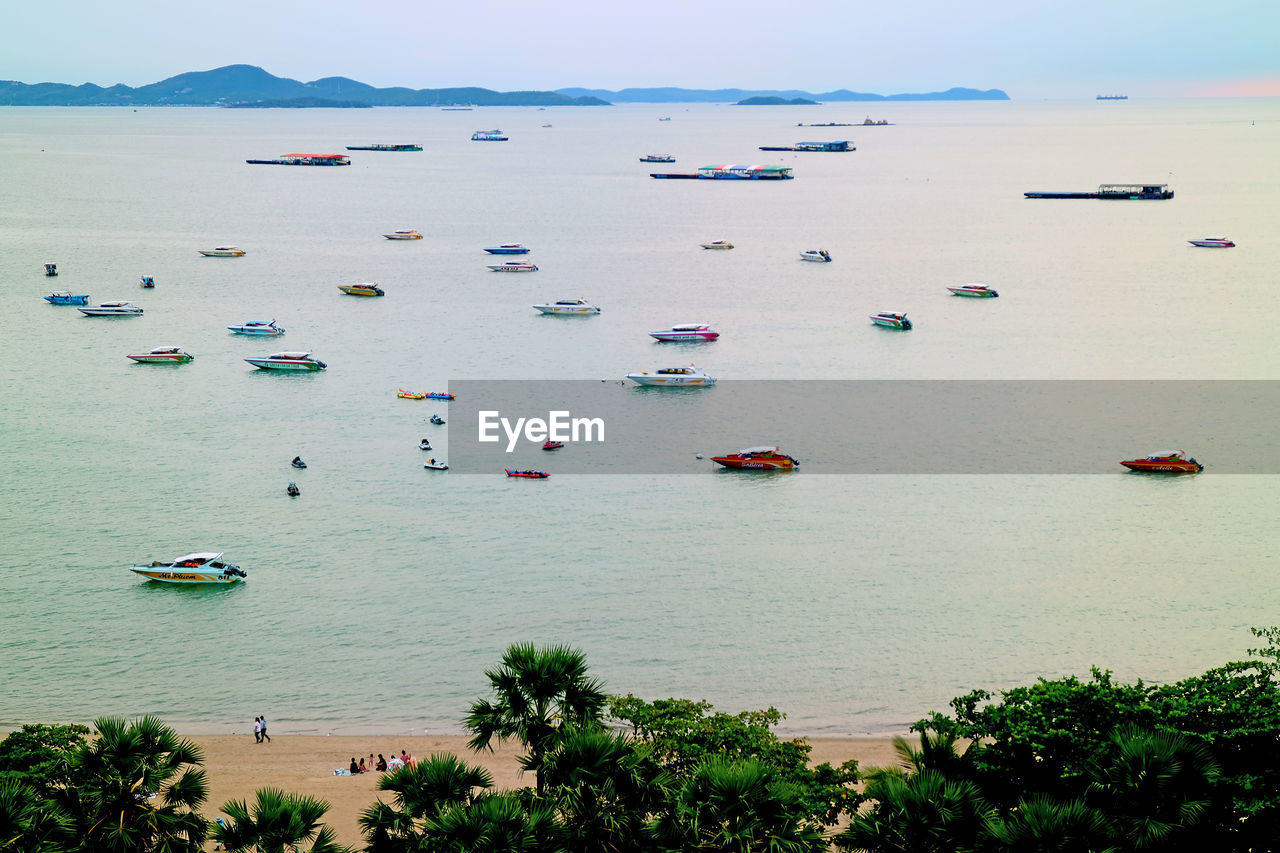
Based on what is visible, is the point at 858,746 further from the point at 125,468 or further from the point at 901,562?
the point at 125,468

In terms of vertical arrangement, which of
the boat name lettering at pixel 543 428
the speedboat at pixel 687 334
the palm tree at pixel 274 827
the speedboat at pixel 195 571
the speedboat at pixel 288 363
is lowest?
the speedboat at pixel 195 571

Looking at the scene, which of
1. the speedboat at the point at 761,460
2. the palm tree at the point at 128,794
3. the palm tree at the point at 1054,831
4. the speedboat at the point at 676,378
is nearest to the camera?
the palm tree at the point at 1054,831

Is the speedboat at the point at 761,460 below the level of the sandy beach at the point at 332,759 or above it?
above

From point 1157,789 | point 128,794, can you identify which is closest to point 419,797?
point 128,794

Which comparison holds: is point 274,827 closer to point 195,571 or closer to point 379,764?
point 379,764

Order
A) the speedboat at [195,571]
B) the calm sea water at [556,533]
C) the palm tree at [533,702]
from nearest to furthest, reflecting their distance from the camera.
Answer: the palm tree at [533,702] < the calm sea water at [556,533] < the speedboat at [195,571]

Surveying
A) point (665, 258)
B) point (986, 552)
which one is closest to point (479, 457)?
point (986, 552)

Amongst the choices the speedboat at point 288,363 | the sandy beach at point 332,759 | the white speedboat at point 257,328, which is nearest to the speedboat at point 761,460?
the sandy beach at point 332,759

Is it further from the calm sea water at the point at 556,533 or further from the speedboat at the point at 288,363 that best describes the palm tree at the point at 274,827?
the speedboat at the point at 288,363
